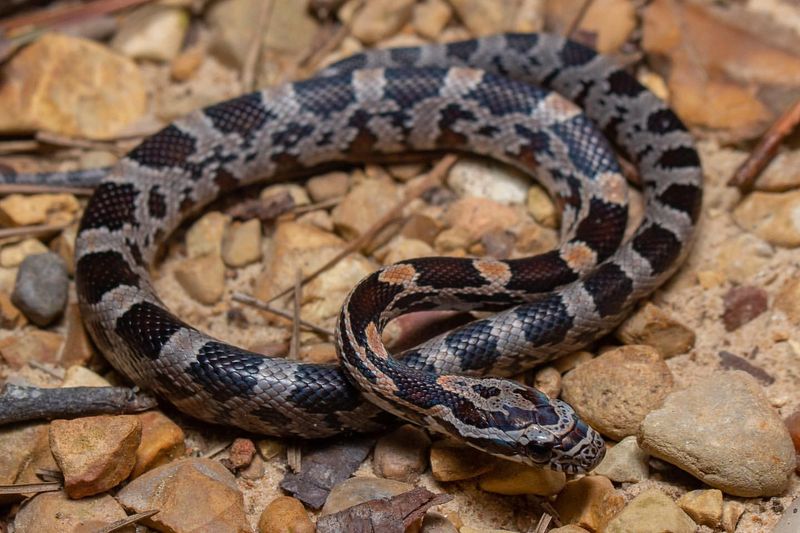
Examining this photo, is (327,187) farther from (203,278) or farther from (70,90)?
(70,90)

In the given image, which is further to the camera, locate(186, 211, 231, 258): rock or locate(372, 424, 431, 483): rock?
locate(186, 211, 231, 258): rock

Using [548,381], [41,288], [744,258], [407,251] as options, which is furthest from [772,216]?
[41,288]

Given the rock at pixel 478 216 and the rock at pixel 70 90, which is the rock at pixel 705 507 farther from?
the rock at pixel 70 90

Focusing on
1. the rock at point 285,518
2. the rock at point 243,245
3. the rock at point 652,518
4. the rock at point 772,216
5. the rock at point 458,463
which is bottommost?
the rock at point 285,518

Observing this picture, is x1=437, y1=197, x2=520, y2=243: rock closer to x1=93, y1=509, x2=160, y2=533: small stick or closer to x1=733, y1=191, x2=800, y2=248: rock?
x1=733, y1=191, x2=800, y2=248: rock

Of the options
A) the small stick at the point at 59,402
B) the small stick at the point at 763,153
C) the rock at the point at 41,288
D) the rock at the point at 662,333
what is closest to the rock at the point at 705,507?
the rock at the point at 662,333

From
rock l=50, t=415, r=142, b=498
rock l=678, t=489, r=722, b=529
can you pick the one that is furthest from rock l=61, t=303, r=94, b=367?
rock l=678, t=489, r=722, b=529
